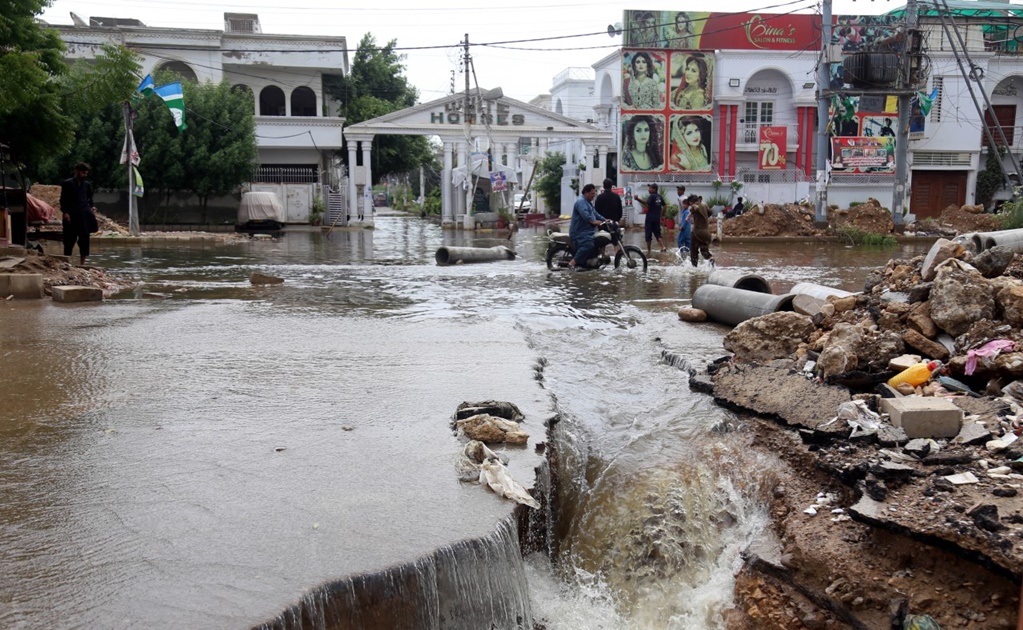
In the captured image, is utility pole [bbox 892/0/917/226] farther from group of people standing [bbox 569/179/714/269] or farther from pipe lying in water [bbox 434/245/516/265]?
pipe lying in water [bbox 434/245/516/265]

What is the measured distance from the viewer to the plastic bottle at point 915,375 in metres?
5.54

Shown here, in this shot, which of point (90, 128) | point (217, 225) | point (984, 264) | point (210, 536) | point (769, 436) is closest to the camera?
point (210, 536)

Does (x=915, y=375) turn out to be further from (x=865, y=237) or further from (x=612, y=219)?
(x=865, y=237)

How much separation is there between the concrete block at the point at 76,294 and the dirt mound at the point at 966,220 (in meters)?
28.9

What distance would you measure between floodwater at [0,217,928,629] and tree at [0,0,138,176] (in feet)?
11.0

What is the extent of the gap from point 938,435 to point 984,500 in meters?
0.80

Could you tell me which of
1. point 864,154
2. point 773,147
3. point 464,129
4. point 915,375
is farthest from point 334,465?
point 773,147

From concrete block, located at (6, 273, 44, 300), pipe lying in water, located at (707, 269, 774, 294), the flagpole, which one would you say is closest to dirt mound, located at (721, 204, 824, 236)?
the flagpole

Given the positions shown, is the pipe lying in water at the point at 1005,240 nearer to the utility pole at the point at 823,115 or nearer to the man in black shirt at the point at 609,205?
the man in black shirt at the point at 609,205

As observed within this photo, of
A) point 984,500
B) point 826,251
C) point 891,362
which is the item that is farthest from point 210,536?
point 826,251

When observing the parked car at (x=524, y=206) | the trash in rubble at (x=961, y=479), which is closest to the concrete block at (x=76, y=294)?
the trash in rubble at (x=961, y=479)

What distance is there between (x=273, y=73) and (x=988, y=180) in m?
32.4

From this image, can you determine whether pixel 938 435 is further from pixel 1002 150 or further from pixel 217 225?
pixel 1002 150

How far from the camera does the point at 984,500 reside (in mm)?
3859
